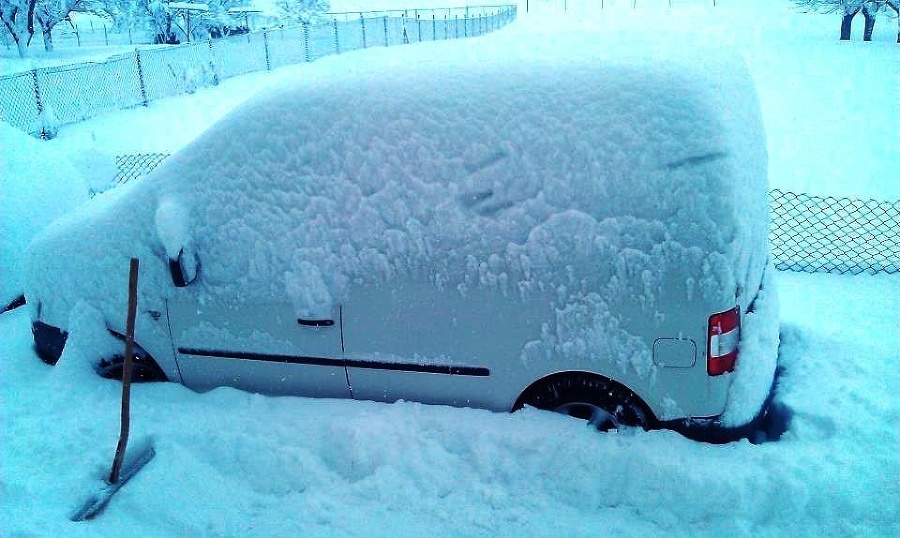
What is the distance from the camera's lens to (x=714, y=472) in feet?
8.22

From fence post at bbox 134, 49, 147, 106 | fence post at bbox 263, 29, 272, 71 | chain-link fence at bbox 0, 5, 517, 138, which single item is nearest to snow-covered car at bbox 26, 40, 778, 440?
chain-link fence at bbox 0, 5, 517, 138

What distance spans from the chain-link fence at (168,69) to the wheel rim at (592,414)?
1344cm

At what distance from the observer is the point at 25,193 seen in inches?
211

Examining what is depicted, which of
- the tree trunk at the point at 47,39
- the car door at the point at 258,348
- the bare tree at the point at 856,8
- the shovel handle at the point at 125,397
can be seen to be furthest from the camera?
the tree trunk at the point at 47,39

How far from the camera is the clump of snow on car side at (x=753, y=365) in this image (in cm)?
254

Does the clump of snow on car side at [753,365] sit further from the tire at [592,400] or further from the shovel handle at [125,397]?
the shovel handle at [125,397]

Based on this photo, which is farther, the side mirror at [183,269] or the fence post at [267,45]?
the fence post at [267,45]

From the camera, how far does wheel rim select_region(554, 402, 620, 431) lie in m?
2.72

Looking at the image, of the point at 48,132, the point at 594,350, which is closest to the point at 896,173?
the point at 594,350

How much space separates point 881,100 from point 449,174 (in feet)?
48.1

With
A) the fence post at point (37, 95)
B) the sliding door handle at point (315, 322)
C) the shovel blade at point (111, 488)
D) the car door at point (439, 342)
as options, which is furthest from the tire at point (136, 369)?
the fence post at point (37, 95)

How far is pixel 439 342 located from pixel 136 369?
181 cm

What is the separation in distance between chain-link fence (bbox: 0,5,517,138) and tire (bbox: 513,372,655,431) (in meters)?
13.4

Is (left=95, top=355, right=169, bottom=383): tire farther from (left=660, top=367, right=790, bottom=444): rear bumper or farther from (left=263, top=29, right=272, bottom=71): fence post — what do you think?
(left=263, top=29, right=272, bottom=71): fence post
